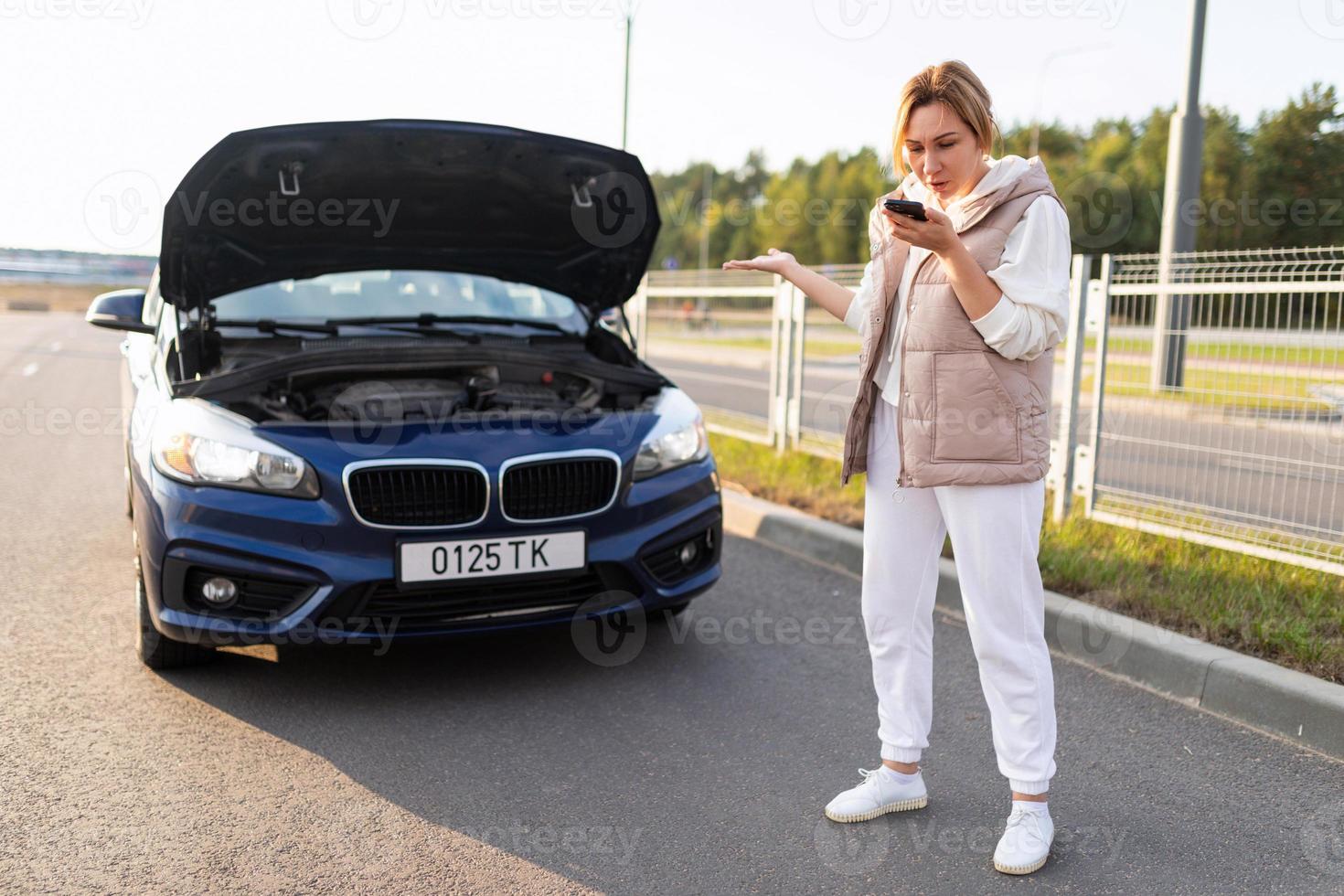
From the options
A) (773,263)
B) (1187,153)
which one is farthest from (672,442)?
(1187,153)

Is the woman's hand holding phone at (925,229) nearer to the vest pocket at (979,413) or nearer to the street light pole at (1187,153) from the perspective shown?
the vest pocket at (979,413)

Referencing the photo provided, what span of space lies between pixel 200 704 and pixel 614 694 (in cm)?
130

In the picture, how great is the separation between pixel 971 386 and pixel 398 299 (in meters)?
2.95

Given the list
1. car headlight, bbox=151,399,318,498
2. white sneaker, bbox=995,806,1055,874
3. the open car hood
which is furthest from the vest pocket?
the open car hood

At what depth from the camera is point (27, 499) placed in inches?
263

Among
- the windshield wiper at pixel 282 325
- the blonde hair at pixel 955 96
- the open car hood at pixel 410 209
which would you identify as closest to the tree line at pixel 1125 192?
the blonde hair at pixel 955 96

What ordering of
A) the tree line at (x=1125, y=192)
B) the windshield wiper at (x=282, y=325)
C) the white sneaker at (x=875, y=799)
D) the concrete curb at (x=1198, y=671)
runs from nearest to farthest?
the white sneaker at (x=875, y=799) < the concrete curb at (x=1198, y=671) < the windshield wiper at (x=282, y=325) < the tree line at (x=1125, y=192)

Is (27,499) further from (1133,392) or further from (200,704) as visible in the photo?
(1133,392)

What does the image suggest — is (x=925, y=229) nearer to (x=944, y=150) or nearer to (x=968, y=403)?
(x=944, y=150)

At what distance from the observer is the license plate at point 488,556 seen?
3400 millimetres

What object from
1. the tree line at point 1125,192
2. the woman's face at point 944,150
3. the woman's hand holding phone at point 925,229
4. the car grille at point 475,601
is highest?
the tree line at point 1125,192

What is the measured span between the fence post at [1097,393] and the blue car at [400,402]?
95.5 inches

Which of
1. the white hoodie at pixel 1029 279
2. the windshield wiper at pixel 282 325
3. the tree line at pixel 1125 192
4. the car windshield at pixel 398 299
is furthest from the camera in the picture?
the tree line at pixel 1125 192

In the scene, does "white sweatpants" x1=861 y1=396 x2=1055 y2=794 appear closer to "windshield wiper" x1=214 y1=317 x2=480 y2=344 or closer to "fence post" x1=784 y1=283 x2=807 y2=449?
"windshield wiper" x1=214 y1=317 x2=480 y2=344
